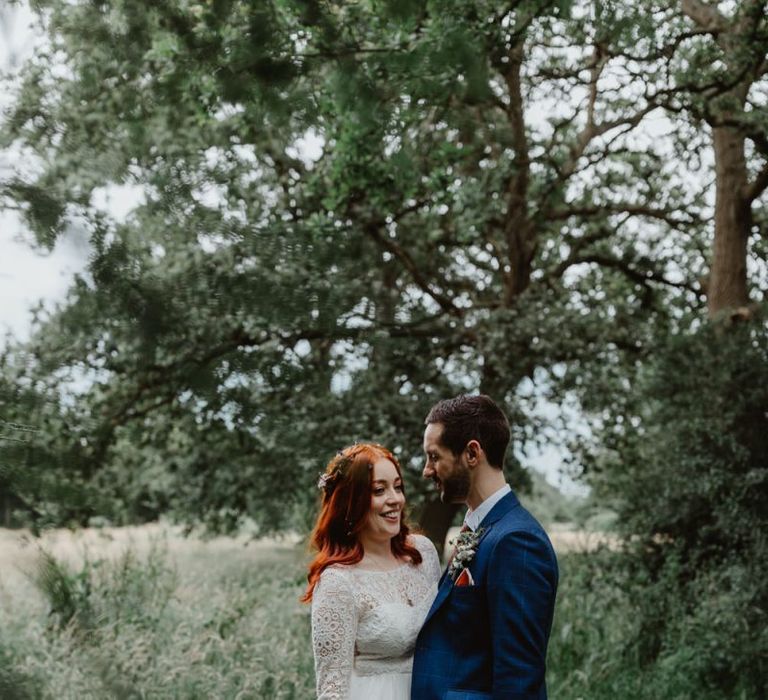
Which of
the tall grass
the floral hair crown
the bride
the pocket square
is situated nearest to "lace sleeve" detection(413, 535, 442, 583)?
the bride

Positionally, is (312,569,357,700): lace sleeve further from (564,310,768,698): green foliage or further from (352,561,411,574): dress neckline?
(564,310,768,698): green foliage

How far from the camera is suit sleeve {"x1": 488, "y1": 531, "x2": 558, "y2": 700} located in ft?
8.12

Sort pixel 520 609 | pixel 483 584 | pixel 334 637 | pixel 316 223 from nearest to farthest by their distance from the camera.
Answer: pixel 520 609 < pixel 483 584 < pixel 334 637 < pixel 316 223

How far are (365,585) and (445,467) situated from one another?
1.76ft

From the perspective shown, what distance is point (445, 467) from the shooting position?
277cm

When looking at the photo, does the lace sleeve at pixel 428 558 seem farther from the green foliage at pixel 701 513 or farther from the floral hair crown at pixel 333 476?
the green foliage at pixel 701 513

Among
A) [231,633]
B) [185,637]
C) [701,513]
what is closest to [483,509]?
[185,637]

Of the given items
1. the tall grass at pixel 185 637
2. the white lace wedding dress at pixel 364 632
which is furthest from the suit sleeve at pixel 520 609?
the tall grass at pixel 185 637

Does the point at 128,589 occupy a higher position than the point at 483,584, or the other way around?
the point at 483,584

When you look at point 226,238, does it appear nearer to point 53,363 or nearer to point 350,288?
point 350,288

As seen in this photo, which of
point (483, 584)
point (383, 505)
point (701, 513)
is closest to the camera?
point (483, 584)

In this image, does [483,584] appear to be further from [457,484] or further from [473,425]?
[473,425]

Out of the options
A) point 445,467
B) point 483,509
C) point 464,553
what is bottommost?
point 464,553

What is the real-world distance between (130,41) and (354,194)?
6.91 m
